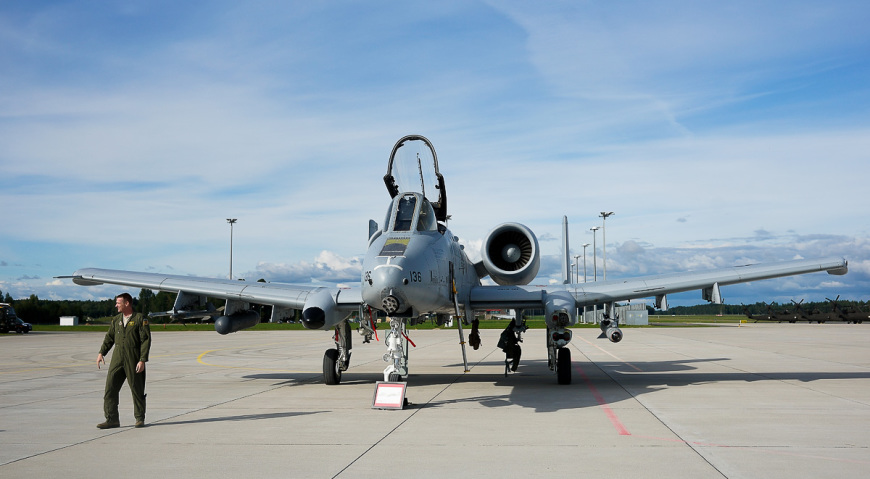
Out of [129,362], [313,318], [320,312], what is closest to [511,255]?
[320,312]

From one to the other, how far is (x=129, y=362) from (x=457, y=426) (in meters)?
4.74

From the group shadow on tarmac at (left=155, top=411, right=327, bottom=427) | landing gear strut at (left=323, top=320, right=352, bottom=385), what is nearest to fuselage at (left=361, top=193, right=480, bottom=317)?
shadow on tarmac at (left=155, top=411, right=327, bottom=427)

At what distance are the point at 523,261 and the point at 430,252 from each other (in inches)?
217

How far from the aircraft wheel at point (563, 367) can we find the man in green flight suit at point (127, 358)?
8.71 m

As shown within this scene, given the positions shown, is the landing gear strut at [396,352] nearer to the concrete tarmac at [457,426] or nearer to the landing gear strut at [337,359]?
the concrete tarmac at [457,426]

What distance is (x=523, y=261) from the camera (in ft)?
56.2

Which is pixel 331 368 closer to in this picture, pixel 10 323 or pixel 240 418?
pixel 240 418

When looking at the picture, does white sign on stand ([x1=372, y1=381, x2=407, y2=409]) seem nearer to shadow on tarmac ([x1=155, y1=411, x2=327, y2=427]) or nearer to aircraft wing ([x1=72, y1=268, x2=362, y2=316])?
shadow on tarmac ([x1=155, y1=411, x2=327, y2=427])

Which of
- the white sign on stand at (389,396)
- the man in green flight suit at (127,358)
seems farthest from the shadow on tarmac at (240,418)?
the white sign on stand at (389,396)

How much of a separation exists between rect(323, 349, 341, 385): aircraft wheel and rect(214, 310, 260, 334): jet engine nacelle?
1940 mm

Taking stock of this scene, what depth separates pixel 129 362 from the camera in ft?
32.0

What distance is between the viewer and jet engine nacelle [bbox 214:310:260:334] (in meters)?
15.1

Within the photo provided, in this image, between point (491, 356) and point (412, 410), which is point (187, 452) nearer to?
point (412, 410)

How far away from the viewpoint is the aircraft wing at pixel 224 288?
587 inches
